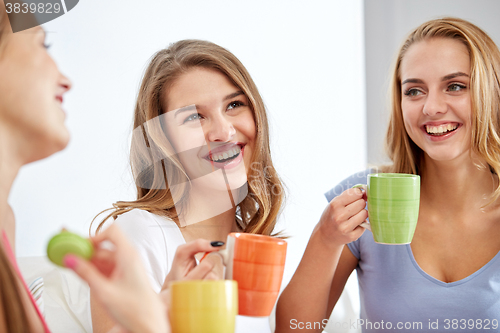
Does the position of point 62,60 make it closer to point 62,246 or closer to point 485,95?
point 62,246

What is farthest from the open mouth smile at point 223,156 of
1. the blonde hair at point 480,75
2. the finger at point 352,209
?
the blonde hair at point 480,75

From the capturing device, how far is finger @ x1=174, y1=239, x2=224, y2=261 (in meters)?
0.52

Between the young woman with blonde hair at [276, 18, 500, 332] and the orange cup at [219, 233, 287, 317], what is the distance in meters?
0.37

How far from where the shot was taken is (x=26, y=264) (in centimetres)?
47

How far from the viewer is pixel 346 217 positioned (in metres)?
0.81

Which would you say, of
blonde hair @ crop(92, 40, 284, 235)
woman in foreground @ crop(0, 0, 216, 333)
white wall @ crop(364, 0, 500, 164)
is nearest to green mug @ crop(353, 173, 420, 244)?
blonde hair @ crop(92, 40, 284, 235)

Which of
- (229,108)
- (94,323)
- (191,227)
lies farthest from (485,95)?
(94,323)

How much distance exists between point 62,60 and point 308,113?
31.5 inches

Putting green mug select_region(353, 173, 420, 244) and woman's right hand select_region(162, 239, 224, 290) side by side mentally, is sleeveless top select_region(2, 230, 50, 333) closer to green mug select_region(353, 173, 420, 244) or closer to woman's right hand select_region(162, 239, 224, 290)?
woman's right hand select_region(162, 239, 224, 290)

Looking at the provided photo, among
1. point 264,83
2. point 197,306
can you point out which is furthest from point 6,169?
point 264,83

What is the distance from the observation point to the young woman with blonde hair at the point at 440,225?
37.4 inches

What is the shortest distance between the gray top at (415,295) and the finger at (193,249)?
677 mm

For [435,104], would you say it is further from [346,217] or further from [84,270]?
[84,270]

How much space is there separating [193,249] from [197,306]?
0.13 metres
